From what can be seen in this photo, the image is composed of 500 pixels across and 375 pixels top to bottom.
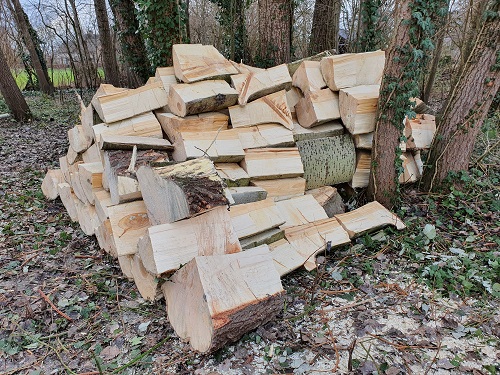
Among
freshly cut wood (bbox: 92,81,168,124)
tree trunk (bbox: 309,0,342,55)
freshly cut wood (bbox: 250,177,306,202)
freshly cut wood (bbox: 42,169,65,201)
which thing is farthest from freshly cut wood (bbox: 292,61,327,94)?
tree trunk (bbox: 309,0,342,55)

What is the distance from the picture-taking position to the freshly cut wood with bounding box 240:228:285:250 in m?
2.50

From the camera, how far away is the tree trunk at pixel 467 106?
3.07 m

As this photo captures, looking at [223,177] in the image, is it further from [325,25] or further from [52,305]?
[325,25]

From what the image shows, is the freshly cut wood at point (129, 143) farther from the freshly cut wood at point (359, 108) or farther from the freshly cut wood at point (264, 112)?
the freshly cut wood at point (359, 108)

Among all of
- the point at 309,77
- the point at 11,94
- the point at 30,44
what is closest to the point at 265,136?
the point at 309,77

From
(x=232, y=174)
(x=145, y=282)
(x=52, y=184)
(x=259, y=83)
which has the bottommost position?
(x=145, y=282)

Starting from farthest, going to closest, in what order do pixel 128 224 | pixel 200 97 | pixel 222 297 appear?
1. pixel 200 97
2. pixel 128 224
3. pixel 222 297

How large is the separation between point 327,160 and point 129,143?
67.8 inches

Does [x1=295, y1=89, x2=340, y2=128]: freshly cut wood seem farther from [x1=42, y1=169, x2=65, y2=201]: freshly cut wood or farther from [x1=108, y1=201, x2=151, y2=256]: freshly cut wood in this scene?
[x1=42, y1=169, x2=65, y2=201]: freshly cut wood

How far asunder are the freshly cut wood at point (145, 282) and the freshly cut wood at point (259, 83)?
1.54 m

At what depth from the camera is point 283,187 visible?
3.09 m

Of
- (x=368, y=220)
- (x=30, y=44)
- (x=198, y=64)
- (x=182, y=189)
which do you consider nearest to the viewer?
(x=182, y=189)

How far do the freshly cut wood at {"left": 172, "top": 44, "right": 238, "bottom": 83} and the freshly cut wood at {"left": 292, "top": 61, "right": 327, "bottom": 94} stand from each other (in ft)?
2.03

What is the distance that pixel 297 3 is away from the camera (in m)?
5.18
